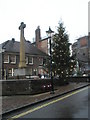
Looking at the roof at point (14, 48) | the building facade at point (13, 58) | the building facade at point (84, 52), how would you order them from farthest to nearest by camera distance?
the building facade at point (84, 52) → the roof at point (14, 48) → the building facade at point (13, 58)

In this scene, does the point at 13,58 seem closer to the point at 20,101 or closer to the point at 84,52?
the point at 20,101

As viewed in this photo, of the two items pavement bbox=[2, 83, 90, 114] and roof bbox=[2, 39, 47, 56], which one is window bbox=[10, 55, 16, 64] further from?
pavement bbox=[2, 83, 90, 114]

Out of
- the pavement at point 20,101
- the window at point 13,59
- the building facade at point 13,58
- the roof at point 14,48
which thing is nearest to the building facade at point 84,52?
the roof at point 14,48

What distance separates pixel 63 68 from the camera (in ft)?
90.6

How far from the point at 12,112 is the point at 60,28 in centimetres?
1904

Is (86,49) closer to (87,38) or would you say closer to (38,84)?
(87,38)

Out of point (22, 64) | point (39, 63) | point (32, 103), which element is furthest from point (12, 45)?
point (32, 103)

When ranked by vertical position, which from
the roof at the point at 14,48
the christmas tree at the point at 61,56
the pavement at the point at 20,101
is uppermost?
the roof at the point at 14,48

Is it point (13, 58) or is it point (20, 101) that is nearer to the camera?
point (20, 101)

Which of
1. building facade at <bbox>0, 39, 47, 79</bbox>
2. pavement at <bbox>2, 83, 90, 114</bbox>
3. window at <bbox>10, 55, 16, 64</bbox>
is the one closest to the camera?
pavement at <bbox>2, 83, 90, 114</bbox>

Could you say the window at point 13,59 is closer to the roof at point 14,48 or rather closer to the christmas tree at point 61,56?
the roof at point 14,48

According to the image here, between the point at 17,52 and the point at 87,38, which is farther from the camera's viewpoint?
the point at 87,38

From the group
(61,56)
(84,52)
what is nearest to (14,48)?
(61,56)

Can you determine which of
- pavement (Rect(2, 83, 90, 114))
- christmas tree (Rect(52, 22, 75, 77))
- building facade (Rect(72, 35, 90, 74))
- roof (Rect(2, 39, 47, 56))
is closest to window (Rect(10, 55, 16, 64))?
roof (Rect(2, 39, 47, 56))
